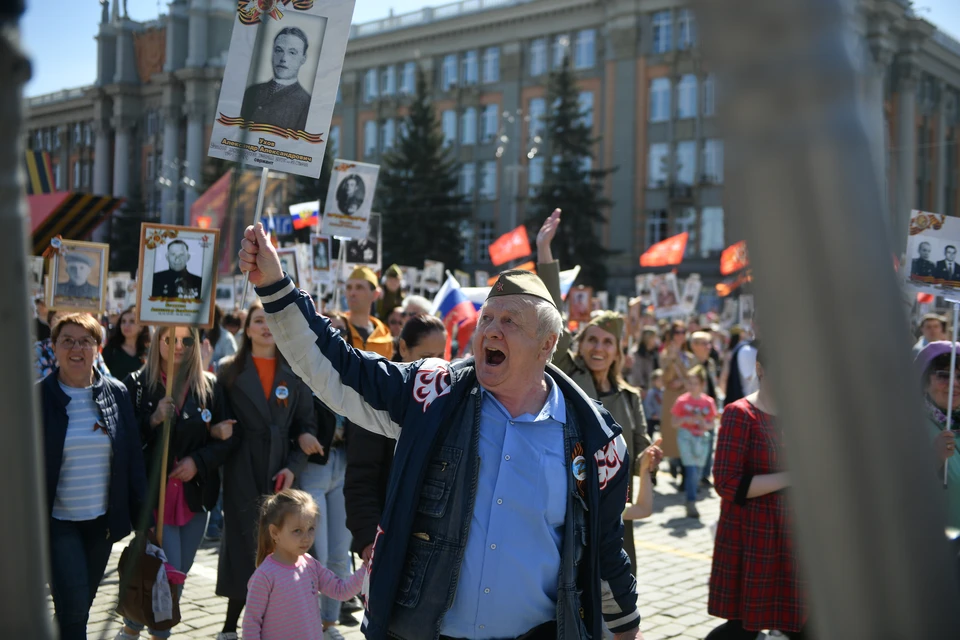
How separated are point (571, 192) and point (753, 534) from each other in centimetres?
4062

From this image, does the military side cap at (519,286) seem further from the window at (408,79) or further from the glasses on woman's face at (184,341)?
the window at (408,79)

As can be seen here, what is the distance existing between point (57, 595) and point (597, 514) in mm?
2681

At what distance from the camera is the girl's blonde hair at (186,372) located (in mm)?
5520

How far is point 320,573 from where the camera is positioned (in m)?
4.53

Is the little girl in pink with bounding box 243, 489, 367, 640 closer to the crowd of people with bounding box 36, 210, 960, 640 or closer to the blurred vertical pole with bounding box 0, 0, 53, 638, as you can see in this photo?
the crowd of people with bounding box 36, 210, 960, 640

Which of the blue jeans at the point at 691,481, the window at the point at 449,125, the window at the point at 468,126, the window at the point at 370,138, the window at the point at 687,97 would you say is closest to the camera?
the blue jeans at the point at 691,481

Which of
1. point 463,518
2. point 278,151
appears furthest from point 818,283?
point 278,151

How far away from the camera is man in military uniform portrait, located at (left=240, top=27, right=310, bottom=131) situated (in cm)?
327

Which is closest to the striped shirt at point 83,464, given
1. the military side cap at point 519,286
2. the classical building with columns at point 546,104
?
the military side cap at point 519,286

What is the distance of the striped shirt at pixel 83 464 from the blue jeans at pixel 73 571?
0.23ft

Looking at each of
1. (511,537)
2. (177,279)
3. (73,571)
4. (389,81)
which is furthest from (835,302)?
(389,81)

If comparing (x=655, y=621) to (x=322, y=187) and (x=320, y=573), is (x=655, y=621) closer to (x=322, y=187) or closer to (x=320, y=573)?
(x=320, y=573)

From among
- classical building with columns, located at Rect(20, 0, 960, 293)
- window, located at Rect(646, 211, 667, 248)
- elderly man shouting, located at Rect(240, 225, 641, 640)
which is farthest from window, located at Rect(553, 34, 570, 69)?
elderly man shouting, located at Rect(240, 225, 641, 640)

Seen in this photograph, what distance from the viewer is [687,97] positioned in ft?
155
